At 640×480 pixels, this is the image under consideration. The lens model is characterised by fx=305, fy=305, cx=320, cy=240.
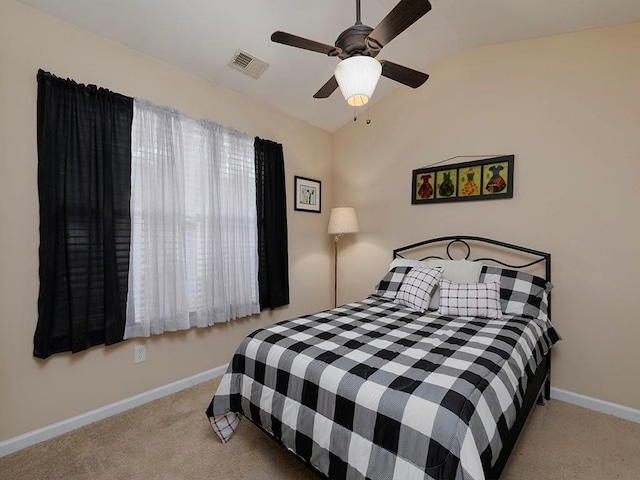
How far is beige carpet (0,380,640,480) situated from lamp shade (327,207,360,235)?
1980 millimetres

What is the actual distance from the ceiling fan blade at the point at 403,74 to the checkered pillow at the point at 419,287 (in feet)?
4.50

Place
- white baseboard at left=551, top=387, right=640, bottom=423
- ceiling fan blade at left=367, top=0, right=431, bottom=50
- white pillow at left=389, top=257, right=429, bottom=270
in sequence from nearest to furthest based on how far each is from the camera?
ceiling fan blade at left=367, top=0, right=431, bottom=50 → white baseboard at left=551, top=387, right=640, bottom=423 → white pillow at left=389, top=257, right=429, bottom=270

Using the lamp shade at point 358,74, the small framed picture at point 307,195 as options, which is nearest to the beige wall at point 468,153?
the small framed picture at point 307,195

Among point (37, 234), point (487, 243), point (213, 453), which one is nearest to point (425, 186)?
point (487, 243)

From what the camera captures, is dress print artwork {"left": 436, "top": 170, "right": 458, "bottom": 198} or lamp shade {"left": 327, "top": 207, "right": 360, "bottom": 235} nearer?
dress print artwork {"left": 436, "top": 170, "right": 458, "bottom": 198}

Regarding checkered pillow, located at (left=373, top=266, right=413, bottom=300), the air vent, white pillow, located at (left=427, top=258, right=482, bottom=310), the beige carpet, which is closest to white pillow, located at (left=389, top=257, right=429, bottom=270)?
checkered pillow, located at (left=373, top=266, right=413, bottom=300)

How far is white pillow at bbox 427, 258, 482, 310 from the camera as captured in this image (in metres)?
2.34

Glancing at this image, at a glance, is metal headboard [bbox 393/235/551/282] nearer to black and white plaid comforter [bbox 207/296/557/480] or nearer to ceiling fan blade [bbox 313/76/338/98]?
black and white plaid comforter [bbox 207/296/557/480]

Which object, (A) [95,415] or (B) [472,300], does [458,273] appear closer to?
(B) [472,300]

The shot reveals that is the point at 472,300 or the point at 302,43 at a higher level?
the point at 302,43

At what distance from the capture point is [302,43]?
152cm

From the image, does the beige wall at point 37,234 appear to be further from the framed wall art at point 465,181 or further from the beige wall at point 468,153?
the framed wall art at point 465,181

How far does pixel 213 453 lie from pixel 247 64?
2731 mm

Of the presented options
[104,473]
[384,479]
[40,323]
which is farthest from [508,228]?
[40,323]
